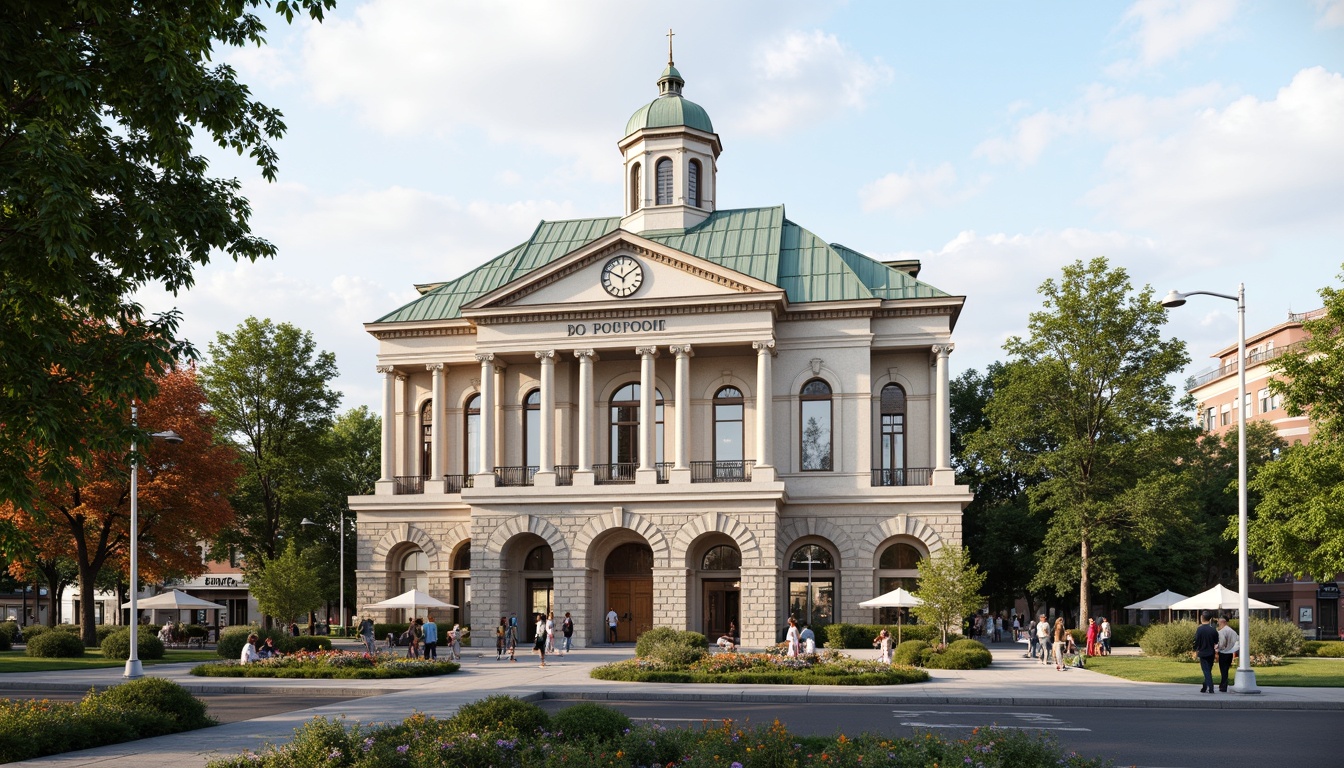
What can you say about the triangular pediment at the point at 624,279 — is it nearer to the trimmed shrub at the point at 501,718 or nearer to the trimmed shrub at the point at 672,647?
the trimmed shrub at the point at 672,647

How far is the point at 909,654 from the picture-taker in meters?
34.7

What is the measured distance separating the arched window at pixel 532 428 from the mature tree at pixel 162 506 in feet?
39.6

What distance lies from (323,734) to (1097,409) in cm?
4270

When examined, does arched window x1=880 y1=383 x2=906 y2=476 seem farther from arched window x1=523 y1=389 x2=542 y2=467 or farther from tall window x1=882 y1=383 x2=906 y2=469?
arched window x1=523 y1=389 x2=542 y2=467

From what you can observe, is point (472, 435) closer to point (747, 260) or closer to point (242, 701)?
point (747, 260)

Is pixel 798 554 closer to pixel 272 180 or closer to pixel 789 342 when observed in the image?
pixel 789 342

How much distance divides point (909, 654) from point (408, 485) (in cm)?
2646

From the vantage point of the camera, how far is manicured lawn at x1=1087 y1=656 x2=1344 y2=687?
29203 mm

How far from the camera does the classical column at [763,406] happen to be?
152ft

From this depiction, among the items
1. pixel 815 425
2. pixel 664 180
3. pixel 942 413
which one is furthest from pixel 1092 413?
pixel 664 180

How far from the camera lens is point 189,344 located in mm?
15375

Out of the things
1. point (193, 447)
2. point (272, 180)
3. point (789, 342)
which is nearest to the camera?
point (272, 180)

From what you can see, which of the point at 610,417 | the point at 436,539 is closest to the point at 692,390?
the point at 610,417

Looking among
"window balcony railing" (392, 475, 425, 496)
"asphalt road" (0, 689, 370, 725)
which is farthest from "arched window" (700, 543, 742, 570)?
"asphalt road" (0, 689, 370, 725)
